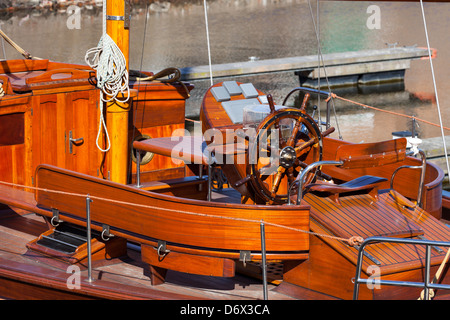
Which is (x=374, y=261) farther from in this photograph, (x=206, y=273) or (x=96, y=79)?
(x=96, y=79)

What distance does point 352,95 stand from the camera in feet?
60.2

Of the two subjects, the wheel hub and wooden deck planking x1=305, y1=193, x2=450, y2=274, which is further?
the wheel hub

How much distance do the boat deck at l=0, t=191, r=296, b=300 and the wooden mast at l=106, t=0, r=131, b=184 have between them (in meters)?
0.75

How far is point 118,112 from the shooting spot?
609 cm

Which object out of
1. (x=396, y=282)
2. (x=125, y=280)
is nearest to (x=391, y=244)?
(x=396, y=282)

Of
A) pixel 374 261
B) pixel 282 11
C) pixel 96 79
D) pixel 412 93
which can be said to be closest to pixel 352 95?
pixel 412 93

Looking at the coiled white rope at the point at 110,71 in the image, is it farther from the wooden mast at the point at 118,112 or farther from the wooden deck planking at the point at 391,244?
the wooden deck planking at the point at 391,244

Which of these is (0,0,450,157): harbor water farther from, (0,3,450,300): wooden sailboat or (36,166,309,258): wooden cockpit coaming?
(36,166,309,258): wooden cockpit coaming

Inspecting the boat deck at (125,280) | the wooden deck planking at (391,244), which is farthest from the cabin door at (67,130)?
the wooden deck planking at (391,244)

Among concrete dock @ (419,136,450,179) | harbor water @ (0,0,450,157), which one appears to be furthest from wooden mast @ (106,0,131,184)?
harbor water @ (0,0,450,157)

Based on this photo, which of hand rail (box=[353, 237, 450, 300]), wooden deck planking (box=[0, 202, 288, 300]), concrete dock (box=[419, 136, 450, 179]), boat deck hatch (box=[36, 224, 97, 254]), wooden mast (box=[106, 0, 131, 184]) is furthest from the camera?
concrete dock (box=[419, 136, 450, 179])

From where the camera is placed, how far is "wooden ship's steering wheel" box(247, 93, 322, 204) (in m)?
5.07

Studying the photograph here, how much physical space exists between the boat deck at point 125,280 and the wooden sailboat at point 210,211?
1 centimetres

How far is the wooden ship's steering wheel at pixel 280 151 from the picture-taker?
16.6 feet
